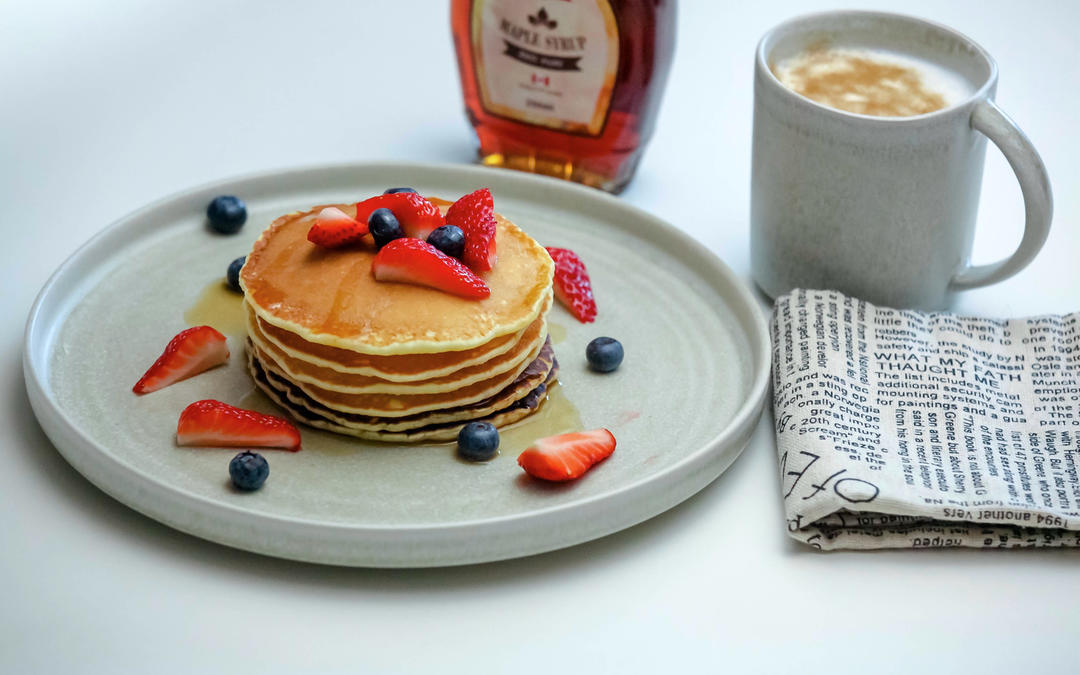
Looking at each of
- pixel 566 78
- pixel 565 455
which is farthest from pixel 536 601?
pixel 566 78

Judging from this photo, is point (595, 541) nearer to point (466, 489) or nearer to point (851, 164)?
point (466, 489)

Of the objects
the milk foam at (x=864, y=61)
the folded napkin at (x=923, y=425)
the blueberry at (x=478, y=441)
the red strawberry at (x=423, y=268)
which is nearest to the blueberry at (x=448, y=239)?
the red strawberry at (x=423, y=268)

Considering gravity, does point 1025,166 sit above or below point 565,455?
above

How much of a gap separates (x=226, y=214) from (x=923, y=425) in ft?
4.14

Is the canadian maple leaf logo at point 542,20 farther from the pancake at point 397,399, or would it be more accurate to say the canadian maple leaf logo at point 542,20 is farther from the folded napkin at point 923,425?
the pancake at point 397,399

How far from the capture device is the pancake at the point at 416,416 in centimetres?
185

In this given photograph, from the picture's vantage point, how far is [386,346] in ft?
5.82

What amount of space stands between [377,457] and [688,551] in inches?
18.0

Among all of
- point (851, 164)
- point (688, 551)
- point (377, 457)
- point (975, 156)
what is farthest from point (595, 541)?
point (975, 156)

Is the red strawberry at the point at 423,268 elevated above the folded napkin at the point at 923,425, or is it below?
above

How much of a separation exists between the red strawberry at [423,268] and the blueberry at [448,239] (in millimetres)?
19

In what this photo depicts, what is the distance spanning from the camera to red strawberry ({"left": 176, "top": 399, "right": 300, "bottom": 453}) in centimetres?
178

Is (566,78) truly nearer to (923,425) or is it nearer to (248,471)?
(923,425)

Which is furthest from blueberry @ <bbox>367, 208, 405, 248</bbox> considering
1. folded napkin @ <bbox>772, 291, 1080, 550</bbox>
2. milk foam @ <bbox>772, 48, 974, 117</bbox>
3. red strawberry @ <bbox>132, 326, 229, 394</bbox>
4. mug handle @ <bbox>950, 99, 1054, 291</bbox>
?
mug handle @ <bbox>950, 99, 1054, 291</bbox>
